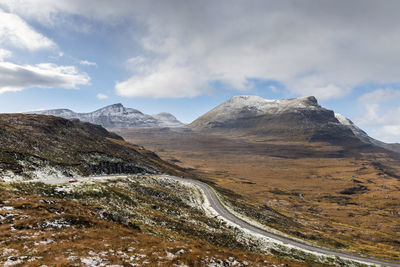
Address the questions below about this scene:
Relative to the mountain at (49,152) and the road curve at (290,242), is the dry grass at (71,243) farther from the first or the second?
the road curve at (290,242)

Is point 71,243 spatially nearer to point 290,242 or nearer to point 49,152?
point 290,242

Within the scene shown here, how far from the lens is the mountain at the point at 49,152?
5491 centimetres

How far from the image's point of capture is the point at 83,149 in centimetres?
8812

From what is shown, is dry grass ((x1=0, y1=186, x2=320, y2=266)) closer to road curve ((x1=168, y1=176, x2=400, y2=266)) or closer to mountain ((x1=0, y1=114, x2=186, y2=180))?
mountain ((x1=0, y1=114, x2=186, y2=180))

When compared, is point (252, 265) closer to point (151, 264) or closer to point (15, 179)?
point (151, 264)

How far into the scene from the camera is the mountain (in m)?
54.9

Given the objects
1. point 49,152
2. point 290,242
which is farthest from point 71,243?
point 49,152

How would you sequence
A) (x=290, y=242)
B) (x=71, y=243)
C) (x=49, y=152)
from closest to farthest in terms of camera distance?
1. (x=71, y=243)
2. (x=290, y=242)
3. (x=49, y=152)

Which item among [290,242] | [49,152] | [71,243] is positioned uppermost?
[49,152]

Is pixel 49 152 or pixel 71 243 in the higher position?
pixel 49 152

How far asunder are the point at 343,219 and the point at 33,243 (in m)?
149

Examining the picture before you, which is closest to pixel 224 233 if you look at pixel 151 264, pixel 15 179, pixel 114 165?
pixel 151 264

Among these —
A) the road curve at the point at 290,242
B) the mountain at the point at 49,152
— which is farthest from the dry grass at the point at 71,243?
the road curve at the point at 290,242

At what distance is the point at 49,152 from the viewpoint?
2837 inches
